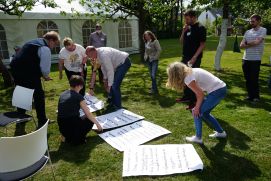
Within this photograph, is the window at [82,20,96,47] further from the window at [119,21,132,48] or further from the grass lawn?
the grass lawn

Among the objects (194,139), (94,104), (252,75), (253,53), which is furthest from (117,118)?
(253,53)

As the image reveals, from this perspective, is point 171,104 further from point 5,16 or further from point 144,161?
point 5,16

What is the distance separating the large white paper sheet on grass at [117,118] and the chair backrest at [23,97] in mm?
1244

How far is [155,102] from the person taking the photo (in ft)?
22.8

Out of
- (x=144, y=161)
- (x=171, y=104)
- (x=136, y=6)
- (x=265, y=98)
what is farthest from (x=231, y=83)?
→ (x=136, y=6)

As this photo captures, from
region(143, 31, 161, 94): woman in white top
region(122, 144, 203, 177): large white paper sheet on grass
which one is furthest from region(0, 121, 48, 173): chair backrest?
region(143, 31, 161, 94): woman in white top

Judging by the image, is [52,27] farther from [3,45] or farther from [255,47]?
[255,47]

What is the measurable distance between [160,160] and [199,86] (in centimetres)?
121

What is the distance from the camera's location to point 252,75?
6477 millimetres

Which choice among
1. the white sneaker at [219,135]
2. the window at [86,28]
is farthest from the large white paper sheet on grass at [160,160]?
the window at [86,28]

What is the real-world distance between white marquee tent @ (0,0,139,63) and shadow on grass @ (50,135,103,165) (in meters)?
8.96

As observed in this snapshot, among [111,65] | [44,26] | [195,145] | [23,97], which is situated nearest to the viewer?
[195,145]

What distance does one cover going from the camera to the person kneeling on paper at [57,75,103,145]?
444cm

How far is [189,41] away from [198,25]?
384mm
